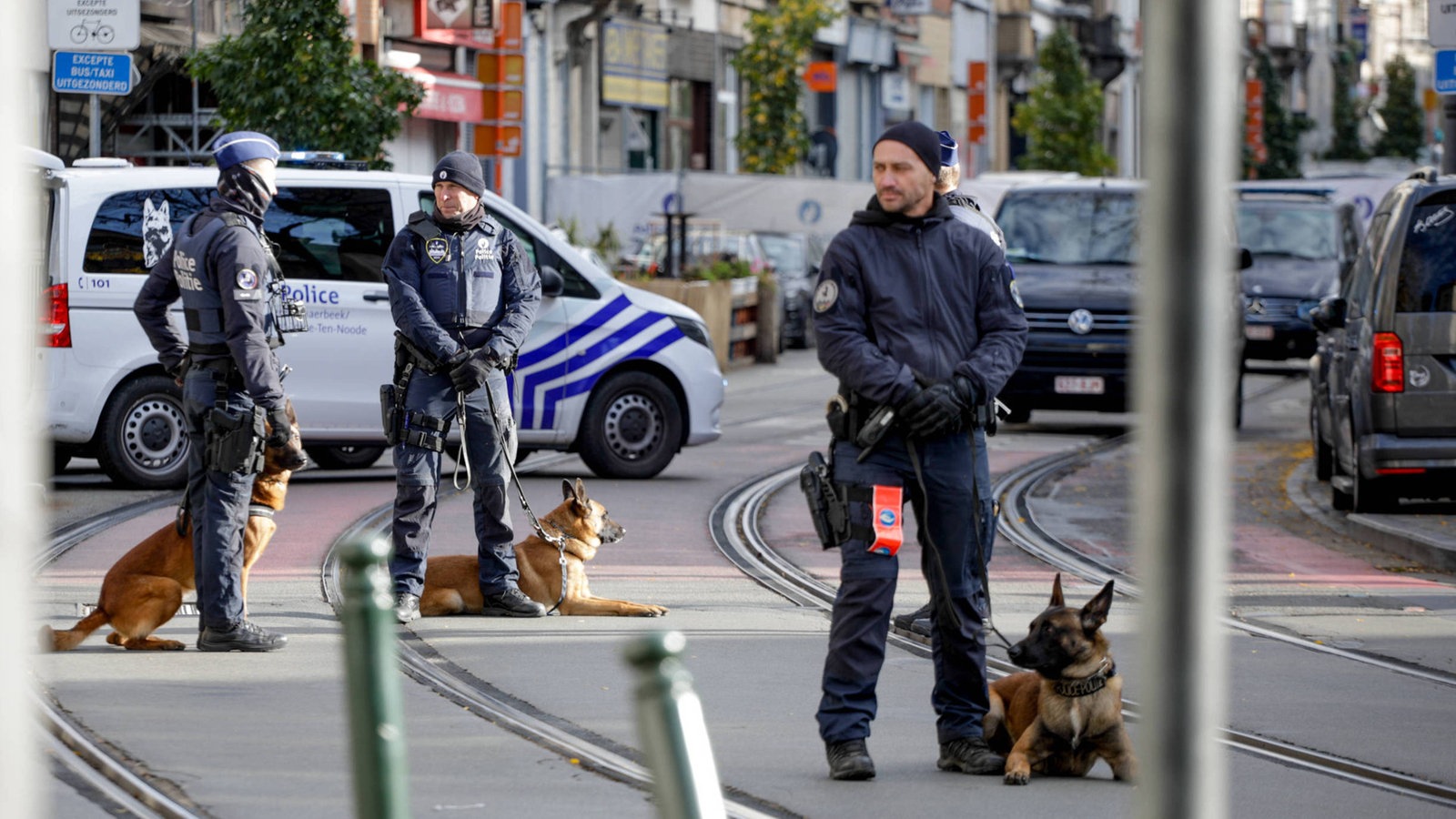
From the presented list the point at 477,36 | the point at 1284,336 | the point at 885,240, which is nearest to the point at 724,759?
the point at 885,240

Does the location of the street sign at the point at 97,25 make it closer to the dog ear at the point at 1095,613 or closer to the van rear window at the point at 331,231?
the van rear window at the point at 331,231

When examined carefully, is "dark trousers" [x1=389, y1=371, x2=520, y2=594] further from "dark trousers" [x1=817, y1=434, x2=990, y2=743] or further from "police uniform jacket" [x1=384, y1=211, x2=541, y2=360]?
"dark trousers" [x1=817, y1=434, x2=990, y2=743]

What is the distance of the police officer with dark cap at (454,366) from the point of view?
29.0 feet

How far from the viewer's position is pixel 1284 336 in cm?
2417

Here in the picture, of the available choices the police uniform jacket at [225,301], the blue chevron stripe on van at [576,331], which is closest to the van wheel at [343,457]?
the blue chevron stripe on van at [576,331]

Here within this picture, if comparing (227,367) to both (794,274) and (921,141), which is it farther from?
(794,274)

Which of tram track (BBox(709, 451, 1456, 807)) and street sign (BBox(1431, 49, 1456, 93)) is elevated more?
street sign (BBox(1431, 49, 1456, 93))

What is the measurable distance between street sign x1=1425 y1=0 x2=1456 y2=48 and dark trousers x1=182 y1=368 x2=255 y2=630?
971 centimetres

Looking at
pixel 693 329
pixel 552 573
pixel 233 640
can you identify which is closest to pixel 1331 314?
pixel 693 329

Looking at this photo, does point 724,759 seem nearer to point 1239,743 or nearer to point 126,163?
point 1239,743

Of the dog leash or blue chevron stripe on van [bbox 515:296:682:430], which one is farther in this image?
blue chevron stripe on van [bbox 515:296:682:430]

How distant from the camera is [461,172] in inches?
351

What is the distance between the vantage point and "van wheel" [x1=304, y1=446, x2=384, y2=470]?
597 inches

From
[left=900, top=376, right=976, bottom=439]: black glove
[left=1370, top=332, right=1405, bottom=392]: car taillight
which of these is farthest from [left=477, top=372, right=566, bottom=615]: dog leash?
[left=1370, top=332, right=1405, bottom=392]: car taillight
